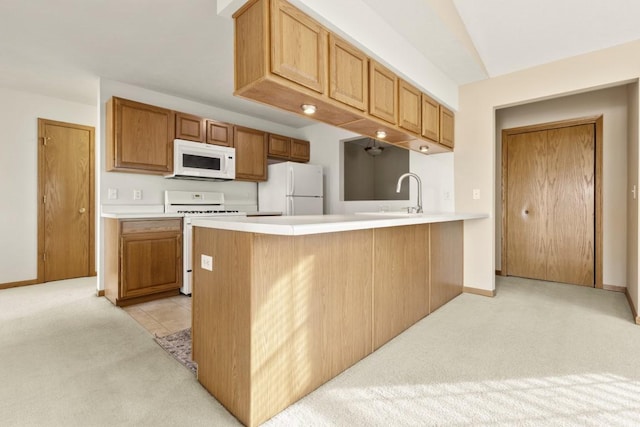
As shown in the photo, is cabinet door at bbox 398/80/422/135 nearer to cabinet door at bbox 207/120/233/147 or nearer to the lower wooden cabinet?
cabinet door at bbox 207/120/233/147

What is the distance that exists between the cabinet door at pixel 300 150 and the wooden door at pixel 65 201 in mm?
2813

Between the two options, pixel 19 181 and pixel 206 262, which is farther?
pixel 19 181

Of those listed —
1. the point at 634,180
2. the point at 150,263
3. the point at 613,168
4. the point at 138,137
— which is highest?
the point at 138,137

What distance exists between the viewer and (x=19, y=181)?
384 cm

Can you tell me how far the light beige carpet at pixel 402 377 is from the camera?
1.44 metres

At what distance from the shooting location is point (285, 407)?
1497 mm

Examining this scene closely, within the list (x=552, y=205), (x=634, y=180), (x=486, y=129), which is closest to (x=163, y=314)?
(x=486, y=129)

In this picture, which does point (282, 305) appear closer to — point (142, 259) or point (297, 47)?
point (297, 47)

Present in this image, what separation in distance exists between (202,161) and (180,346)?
2.29 metres

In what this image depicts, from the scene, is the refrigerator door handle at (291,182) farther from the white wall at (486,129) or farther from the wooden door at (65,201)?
the wooden door at (65,201)

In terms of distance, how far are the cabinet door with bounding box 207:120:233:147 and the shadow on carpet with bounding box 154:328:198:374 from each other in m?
2.44

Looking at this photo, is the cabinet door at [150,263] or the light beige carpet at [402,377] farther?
the cabinet door at [150,263]

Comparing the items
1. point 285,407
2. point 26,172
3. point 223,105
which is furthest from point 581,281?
point 26,172

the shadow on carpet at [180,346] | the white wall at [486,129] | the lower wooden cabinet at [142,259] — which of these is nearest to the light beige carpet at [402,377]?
the shadow on carpet at [180,346]
